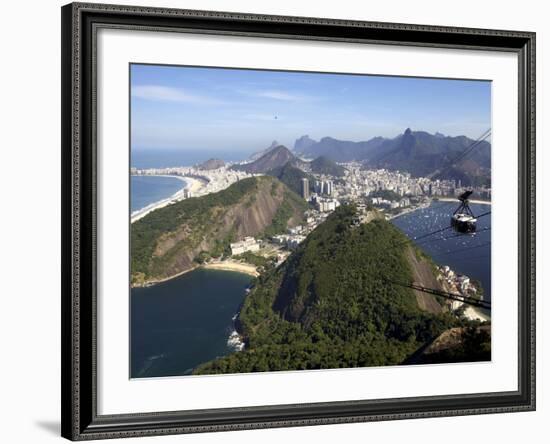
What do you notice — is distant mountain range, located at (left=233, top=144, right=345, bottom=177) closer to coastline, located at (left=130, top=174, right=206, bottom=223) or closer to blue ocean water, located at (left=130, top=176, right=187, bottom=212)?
coastline, located at (left=130, top=174, right=206, bottom=223)

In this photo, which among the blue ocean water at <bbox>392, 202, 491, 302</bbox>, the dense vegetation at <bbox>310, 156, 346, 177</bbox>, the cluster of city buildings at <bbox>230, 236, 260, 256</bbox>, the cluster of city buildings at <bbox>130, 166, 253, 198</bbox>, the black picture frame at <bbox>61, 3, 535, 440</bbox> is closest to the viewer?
the black picture frame at <bbox>61, 3, 535, 440</bbox>

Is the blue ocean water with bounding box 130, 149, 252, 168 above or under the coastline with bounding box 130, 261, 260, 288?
above

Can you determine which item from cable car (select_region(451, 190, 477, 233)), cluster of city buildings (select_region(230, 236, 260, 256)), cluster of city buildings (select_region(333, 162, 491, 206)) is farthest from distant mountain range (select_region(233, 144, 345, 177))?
cable car (select_region(451, 190, 477, 233))

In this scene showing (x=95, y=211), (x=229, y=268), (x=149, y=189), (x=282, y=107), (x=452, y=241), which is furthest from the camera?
(x=452, y=241)

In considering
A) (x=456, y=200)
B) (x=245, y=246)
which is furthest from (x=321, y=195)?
(x=456, y=200)

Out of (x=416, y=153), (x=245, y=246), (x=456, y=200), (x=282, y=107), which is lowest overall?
(x=245, y=246)

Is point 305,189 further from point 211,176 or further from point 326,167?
point 211,176

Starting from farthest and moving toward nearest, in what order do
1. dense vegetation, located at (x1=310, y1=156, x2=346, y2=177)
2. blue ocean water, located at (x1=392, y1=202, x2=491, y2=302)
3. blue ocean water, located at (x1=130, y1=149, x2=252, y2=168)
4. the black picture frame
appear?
blue ocean water, located at (x1=392, y1=202, x2=491, y2=302) → dense vegetation, located at (x1=310, y1=156, x2=346, y2=177) → blue ocean water, located at (x1=130, y1=149, x2=252, y2=168) → the black picture frame

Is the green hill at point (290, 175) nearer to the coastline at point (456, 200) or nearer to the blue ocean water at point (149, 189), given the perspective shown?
the blue ocean water at point (149, 189)
